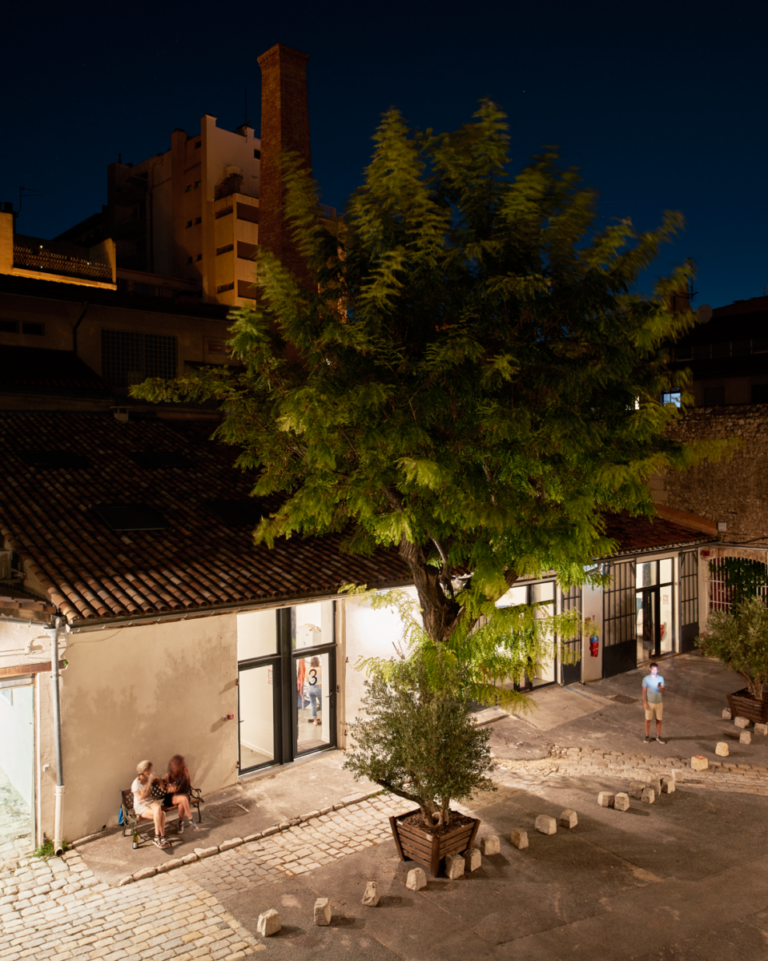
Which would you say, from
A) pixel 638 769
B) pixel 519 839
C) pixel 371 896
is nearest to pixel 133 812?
pixel 371 896

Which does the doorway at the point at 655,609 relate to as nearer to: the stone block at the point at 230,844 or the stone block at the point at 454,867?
the stone block at the point at 454,867

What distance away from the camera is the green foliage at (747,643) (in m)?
15.3

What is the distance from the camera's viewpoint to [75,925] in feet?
27.1

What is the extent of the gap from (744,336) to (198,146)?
33841mm

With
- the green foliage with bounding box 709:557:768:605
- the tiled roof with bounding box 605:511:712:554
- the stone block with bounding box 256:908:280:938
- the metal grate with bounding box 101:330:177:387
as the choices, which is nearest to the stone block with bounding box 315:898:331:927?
the stone block with bounding box 256:908:280:938

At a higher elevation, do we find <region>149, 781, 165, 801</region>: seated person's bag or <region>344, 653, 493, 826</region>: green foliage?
<region>344, 653, 493, 826</region>: green foliage

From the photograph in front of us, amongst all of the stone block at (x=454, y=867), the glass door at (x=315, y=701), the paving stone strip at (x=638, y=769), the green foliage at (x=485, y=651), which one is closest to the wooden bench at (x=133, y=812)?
the glass door at (x=315, y=701)

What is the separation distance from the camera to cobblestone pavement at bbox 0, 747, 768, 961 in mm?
7859

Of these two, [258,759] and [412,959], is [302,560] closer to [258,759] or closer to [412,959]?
[258,759]

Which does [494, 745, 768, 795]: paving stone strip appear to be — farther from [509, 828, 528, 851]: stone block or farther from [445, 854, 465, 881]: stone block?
[445, 854, 465, 881]: stone block

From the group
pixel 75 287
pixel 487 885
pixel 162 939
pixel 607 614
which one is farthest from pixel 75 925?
pixel 75 287

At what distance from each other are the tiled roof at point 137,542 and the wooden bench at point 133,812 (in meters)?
2.70

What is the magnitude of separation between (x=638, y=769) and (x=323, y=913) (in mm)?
7342

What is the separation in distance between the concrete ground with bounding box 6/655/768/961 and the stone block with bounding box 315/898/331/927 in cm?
14
